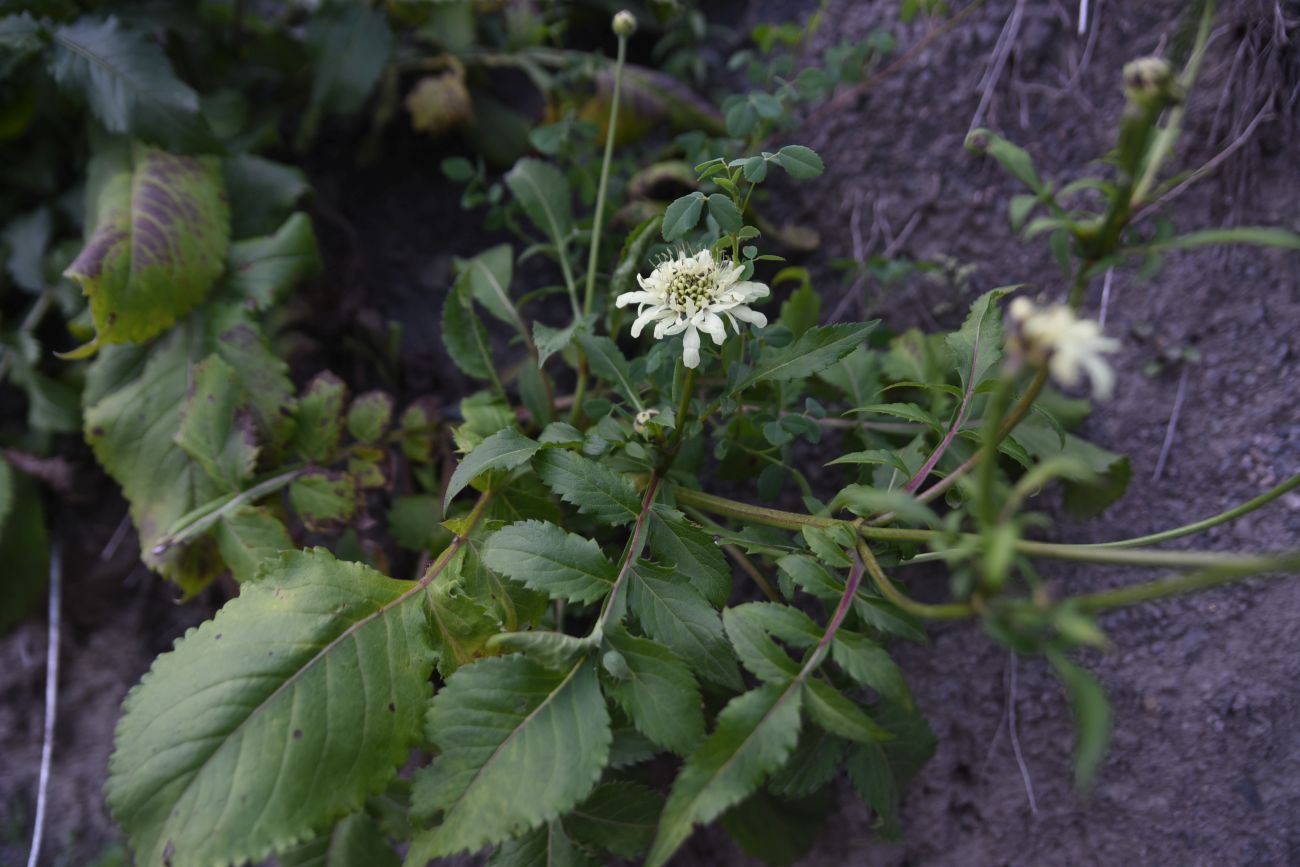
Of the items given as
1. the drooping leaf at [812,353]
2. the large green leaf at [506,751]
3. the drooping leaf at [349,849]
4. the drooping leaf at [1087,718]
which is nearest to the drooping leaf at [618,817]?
the large green leaf at [506,751]

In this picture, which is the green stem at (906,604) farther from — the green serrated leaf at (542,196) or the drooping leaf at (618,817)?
the green serrated leaf at (542,196)

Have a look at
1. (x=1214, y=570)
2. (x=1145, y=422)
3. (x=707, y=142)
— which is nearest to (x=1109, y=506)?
(x=1145, y=422)

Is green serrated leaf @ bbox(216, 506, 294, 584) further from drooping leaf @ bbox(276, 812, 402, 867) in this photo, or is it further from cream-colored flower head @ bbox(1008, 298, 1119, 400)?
cream-colored flower head @ bbox(1008, 298, 1119, 400)

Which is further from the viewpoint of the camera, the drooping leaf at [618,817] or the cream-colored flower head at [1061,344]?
the drooping leaf at [618,817]

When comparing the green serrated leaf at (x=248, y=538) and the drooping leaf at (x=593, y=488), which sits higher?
the drooping leaf at (x=593, y=488)

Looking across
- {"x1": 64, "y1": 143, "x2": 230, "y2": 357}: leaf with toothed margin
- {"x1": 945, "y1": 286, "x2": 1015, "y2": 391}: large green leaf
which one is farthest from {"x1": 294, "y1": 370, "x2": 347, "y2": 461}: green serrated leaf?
{"x1": 945, "y1": 286, "x2": 1015, "y2": 391}: large green leaf

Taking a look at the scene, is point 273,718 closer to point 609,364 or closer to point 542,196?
point 609,364
